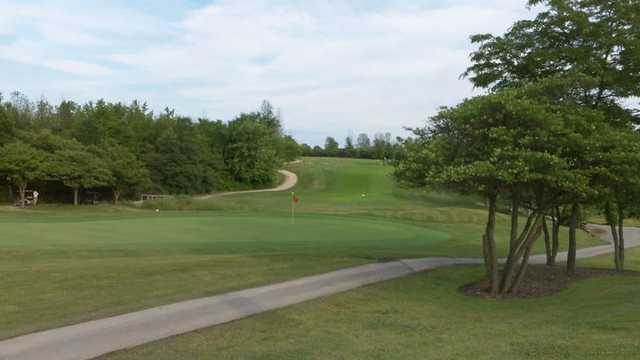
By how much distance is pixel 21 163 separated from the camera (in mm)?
46156

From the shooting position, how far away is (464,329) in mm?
8828

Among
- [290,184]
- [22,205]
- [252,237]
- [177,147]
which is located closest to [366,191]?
[290,184]

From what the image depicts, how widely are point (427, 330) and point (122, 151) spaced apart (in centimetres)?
4886

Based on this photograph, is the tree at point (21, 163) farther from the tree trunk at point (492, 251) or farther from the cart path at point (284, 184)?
Result: the tree trunk at point (492, 251)

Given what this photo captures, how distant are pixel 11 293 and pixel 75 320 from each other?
272 cm

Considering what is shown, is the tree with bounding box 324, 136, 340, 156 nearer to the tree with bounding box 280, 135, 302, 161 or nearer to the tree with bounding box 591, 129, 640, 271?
the tree with bounding box 280, 135, 302, 161

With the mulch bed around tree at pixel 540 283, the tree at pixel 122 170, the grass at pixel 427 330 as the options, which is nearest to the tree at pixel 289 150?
the tree at pixel 122 170

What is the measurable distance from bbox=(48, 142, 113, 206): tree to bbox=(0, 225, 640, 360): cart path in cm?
3778

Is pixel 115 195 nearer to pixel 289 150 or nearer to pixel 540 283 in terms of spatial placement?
pixel 289 150

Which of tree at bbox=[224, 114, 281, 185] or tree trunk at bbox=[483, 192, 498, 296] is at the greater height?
tree at bbox=[224, 114, 281, 185]

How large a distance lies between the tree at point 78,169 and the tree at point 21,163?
961 millimetres

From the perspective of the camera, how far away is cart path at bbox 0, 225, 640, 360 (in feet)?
24.0

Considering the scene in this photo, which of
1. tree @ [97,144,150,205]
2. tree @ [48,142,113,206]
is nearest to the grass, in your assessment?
tree @ [48,142,113,206]

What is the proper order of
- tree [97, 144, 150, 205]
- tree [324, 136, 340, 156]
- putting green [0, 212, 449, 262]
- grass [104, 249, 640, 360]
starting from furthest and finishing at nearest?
tree [324, 136, 340, 156], tree [97, 144, 150, 205], putting green [0, 212, 449, 262], grass [104, 249, 640, 360]
